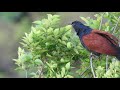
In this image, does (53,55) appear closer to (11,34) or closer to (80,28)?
(80,28)

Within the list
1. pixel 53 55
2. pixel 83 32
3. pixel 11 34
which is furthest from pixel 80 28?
pixel 11 34

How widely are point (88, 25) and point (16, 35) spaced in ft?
1.41

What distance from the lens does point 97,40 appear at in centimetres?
299

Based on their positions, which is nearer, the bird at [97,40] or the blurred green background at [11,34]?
the bird at [97,40]

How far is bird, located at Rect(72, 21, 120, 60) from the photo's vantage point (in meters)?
2.96

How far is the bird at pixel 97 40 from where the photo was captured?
296 centimetres

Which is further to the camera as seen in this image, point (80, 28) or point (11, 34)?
point (11, 34)

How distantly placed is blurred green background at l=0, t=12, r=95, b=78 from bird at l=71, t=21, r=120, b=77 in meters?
0.09

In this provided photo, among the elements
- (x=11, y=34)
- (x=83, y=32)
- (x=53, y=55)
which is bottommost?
(x=53, y=55)

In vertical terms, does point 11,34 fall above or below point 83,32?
above

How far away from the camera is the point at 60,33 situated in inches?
114
